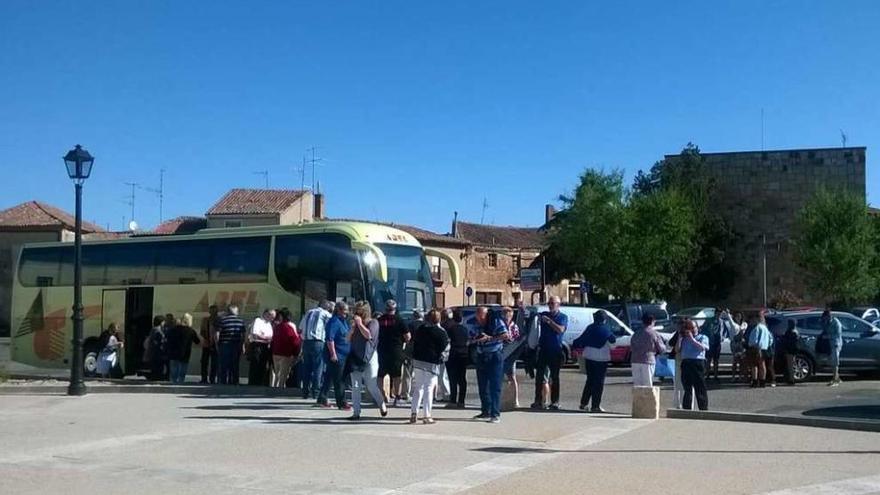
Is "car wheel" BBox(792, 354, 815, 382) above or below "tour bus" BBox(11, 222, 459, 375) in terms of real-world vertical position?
below

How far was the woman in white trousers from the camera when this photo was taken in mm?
14906

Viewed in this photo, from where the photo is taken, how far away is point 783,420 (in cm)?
1433

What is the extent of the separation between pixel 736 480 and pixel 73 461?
7492mm

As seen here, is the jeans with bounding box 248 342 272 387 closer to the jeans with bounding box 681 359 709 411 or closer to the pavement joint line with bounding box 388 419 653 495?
the pavement joint line with bounding box 388 419 653 495

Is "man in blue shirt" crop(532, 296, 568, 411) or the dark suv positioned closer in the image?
"man in blue shirt" crop(532, 296, 568, 411)

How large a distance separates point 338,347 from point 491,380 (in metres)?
2.64

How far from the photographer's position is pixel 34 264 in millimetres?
26641

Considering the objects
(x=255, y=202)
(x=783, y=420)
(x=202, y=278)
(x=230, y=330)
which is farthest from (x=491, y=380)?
(x=255, y=202)

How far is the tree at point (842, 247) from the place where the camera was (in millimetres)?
49469

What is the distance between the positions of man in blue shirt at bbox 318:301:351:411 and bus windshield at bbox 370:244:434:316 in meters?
4.47

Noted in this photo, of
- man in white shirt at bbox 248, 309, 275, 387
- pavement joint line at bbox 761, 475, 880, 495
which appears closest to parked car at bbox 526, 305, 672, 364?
man in white shirt at bbox 248, 309, 275, 387

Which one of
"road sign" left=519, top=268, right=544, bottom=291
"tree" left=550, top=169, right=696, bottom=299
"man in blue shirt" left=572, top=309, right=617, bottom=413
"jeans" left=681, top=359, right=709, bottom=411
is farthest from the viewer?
"tree" left=550, top=169, right=696, bottom=299

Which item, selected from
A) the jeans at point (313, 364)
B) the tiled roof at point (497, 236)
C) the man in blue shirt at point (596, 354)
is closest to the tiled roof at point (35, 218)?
the tiled roof at point (497, 236)

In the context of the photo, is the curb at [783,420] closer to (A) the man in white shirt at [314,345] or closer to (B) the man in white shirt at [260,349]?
(A) the man in white shirt at [314,345]
